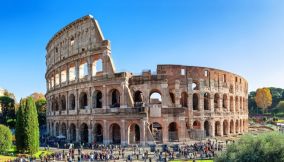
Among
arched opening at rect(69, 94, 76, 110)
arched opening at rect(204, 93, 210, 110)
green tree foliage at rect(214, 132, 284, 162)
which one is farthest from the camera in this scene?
arched opening at rect(69, 94, 76, 110)

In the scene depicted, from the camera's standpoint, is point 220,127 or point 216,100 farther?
point 216,100

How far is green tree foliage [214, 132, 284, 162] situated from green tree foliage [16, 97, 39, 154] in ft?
65.6

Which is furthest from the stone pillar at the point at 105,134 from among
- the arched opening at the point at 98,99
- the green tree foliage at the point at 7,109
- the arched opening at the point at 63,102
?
the green tree foliage at the point at 7,109

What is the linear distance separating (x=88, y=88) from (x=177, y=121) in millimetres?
11986

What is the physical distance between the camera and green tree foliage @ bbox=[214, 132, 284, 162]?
51.6ft

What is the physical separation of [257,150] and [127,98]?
794 inches

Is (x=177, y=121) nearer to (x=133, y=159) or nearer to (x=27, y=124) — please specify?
(x=133, y=159)

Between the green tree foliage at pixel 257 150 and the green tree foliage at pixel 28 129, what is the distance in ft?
65.6

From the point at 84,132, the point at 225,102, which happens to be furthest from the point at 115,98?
the point at 225,102

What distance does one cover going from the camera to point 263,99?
87.2 meters

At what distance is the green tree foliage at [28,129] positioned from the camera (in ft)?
98.5

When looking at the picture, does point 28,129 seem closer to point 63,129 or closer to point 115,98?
point 115,98

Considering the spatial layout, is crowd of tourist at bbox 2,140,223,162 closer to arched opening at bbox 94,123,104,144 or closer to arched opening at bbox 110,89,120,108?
arched opening at bbox 94,123,104,144

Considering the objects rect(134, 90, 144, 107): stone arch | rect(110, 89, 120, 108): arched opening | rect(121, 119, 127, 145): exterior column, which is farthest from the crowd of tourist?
rect(134, 90, 144, 107): stone arch
